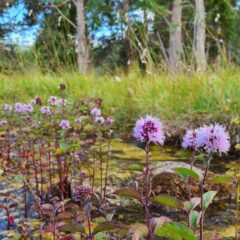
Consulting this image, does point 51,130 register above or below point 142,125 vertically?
below

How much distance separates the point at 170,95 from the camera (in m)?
4.41

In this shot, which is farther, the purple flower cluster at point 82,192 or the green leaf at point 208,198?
the purple flower cluster at point 82,192

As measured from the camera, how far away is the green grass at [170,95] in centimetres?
380

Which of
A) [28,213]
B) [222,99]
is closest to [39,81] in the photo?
[222,99]

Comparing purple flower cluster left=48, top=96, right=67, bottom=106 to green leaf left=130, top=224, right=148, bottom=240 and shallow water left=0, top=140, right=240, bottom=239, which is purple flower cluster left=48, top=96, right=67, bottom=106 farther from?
green leaf left=130, top=224, right=148, bottom=240

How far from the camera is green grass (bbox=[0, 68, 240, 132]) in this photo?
12.5ft

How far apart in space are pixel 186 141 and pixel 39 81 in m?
5.68

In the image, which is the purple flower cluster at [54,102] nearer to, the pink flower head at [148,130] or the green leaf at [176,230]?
the pink flower head at [148,130]

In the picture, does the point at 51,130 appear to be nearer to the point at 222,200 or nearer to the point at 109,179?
the point at 109,179

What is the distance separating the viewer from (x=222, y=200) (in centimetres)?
237

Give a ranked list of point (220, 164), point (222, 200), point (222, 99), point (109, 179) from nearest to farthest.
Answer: point (222, 200), point (109, 179), point (220, 164), point (222, 99)

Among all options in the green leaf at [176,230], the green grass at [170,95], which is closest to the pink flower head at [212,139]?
the green leaf at [176,230]

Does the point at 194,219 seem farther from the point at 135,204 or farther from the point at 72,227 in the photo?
the point at 135,204

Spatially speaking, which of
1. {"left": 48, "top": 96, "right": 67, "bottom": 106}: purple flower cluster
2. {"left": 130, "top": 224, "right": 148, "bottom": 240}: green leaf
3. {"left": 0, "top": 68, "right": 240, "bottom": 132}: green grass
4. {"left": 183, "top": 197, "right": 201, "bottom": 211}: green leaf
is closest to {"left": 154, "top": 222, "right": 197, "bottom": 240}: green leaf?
{"left": 130, "top": 224, "right": 148, "bottom": 240}: green leaf
